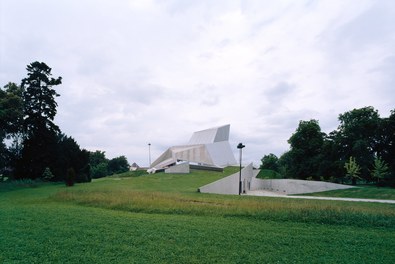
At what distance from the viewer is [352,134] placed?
35.5m

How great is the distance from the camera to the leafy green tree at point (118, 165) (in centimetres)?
7450

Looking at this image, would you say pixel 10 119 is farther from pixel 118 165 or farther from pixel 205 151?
pixel 118 165

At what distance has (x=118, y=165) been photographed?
247ft

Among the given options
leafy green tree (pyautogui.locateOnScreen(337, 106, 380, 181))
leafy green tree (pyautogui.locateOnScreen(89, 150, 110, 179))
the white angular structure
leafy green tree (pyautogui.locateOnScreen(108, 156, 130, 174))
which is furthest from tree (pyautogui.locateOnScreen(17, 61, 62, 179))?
leafy green tree (pyautogui.locateOnScreen(108, 156, 130, 174))

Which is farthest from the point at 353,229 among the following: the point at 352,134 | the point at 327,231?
the point at 352,134

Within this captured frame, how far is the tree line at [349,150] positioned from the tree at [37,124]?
3355 cm

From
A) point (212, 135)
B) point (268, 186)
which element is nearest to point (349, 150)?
point (268, 186)

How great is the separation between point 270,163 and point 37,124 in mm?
59071

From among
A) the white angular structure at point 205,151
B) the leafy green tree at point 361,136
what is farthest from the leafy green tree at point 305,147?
the white angular structure at point 205,151

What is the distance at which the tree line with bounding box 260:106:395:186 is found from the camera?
31.8m

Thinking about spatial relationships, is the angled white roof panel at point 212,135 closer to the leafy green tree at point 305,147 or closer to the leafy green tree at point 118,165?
the leafy green tree at point 305,147

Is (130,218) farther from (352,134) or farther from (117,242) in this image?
(352,134)

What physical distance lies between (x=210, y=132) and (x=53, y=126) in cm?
2726

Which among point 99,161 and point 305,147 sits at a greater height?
point 305,147
